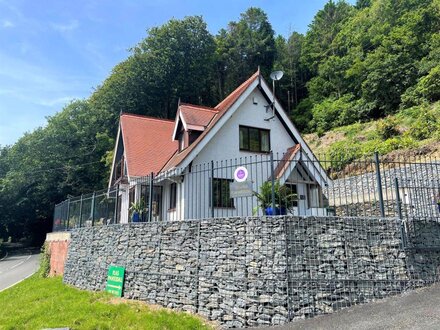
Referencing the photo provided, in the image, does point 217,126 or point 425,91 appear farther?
point 425,91

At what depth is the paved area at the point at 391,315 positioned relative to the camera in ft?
20.3

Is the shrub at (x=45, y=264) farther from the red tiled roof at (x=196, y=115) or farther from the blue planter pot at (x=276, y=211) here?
the blue planter pot at (x=276, y=211)

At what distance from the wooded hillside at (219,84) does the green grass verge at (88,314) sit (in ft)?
75.7

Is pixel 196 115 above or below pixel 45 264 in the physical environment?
above

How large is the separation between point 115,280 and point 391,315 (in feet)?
25.2

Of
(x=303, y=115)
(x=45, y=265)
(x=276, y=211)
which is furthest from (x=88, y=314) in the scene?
(x=303, y=115)

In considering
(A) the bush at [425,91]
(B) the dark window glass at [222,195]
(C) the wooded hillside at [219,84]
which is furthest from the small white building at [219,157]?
(A) the bush at [425,91]

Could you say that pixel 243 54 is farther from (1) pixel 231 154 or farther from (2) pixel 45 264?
(2) pixel 45 264

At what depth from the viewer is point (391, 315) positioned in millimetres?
6598

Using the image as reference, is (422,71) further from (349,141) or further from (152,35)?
(152,35)

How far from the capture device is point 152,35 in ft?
141

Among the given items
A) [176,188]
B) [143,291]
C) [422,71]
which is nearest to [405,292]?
[143,291]

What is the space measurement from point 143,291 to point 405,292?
671cm

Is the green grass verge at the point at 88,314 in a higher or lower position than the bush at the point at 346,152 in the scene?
lower
